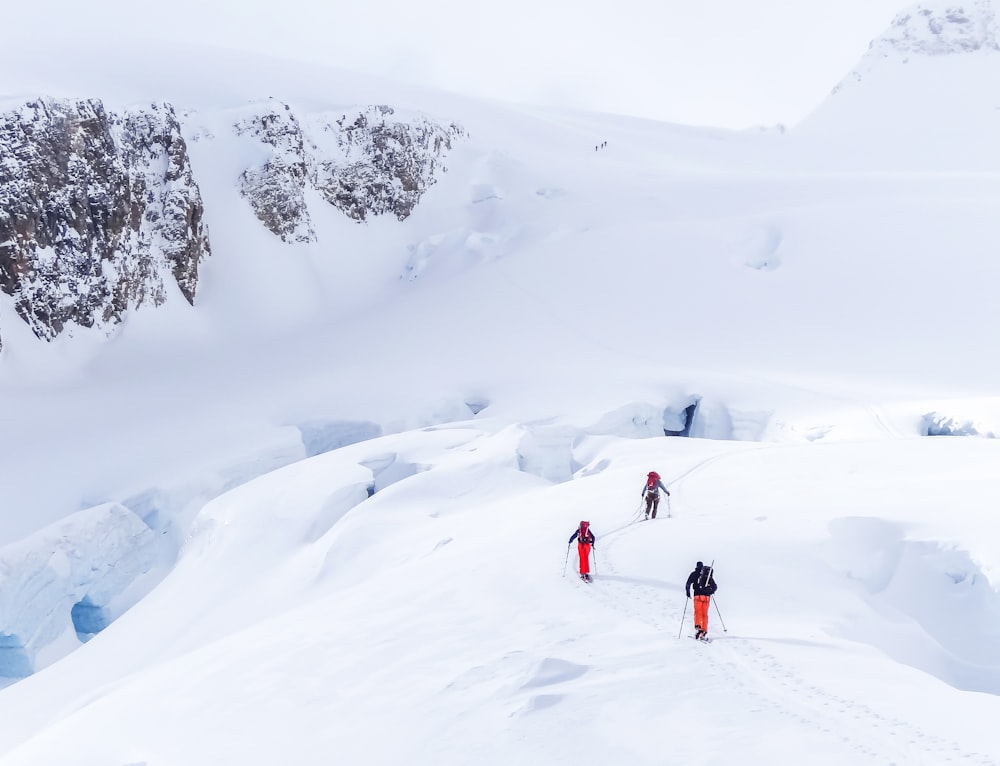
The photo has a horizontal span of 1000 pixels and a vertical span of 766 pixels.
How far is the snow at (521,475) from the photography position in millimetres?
8242

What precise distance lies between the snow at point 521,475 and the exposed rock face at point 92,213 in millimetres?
1551

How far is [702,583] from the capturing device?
927cm

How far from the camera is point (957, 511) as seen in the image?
38.5 feet

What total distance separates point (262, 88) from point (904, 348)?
41036mm

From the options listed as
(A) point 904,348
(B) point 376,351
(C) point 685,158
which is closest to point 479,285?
(B) point 376,351

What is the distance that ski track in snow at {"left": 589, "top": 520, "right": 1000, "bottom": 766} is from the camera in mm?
6578

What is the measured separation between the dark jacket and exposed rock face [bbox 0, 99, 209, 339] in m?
32.2

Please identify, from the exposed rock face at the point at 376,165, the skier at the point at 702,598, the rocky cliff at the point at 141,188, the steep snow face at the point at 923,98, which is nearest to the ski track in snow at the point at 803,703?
the skier at the point at 702,598

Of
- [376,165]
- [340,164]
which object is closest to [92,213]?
[340,164]

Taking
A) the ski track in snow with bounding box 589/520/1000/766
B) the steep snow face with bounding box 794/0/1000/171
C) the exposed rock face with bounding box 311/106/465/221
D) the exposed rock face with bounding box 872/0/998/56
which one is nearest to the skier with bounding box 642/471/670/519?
the ski track in snow with bounding box 589/520/1000/766

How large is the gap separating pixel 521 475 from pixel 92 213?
1027 inches

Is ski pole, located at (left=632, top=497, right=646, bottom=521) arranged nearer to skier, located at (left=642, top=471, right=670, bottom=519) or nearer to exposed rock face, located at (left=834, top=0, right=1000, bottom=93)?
skier, located at (left=642, top=471, right=670, bottom=519)

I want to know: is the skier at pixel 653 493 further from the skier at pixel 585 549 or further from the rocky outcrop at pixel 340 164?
the rocky outcrop at pixel 340 164

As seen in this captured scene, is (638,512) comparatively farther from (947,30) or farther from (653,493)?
(947,30)
